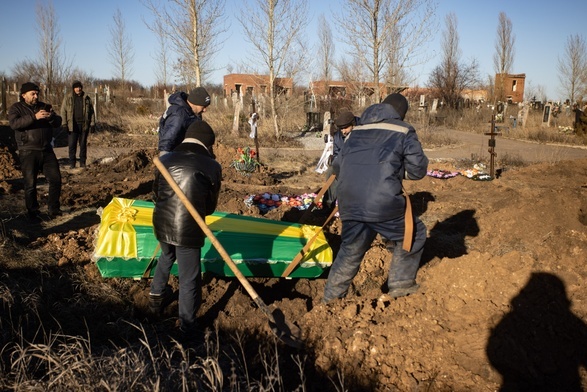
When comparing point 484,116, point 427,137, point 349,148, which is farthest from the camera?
point 484,116

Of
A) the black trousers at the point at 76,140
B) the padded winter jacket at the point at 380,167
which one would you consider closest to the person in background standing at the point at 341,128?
the padded winter jacket at the point at 380,167

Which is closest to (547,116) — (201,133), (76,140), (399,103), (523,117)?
(523,117)

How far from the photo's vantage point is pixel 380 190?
13.1ft

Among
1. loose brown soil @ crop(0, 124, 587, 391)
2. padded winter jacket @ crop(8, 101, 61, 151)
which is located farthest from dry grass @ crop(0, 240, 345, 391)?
padded winter jacket @ crop(8, 101, 61, 151)

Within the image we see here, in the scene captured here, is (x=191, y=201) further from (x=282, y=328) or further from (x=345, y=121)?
(x=345, y=121)

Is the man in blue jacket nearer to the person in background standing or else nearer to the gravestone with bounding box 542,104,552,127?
the person in background standing

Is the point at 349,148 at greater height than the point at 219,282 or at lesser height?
greater

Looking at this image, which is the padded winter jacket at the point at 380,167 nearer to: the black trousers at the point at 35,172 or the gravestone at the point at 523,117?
the black trousers at the point at 35,172

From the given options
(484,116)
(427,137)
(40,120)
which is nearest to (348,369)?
(40,120)

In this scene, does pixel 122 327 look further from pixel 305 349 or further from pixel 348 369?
pixel 348 369

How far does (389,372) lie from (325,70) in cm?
4182

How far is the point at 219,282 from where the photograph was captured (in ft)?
16.4

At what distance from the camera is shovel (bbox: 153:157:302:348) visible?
147 inches

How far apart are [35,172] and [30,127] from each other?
633mm
